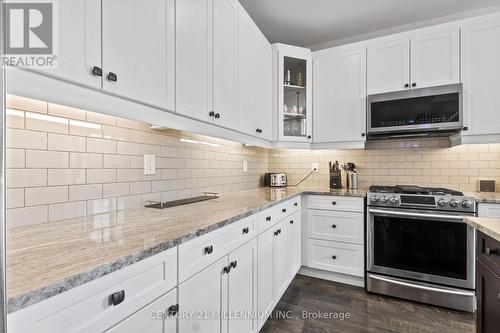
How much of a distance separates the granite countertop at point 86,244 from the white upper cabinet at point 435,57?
2305mm

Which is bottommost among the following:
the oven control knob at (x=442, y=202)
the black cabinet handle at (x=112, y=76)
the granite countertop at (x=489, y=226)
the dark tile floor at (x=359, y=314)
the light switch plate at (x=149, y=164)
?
the dark tile floor at (x=359, y=314)

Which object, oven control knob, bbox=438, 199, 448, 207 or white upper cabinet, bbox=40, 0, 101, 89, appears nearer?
white upper cabinet, bbox=40, 0, 101, 89

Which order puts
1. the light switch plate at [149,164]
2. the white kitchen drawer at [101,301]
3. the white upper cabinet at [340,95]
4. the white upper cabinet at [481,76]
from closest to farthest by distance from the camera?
1. the white kitchen drawer at [101,301]
2. the light switch plate at [149,164]
3. the white upper cabinet at [481,76]
4. the white upper cabinet at [340,95]

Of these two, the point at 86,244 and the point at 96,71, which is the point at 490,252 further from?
the point at 96,71

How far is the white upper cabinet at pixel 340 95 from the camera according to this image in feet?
8.88

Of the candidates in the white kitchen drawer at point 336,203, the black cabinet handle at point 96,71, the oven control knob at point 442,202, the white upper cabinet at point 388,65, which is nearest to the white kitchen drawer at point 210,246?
the black cabinet handle at point 96,71

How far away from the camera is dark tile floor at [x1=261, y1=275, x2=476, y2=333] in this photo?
183cm

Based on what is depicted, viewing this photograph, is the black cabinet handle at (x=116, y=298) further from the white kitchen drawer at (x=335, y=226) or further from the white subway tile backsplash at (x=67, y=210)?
the white kitchen drawer at (x=335, y=226)

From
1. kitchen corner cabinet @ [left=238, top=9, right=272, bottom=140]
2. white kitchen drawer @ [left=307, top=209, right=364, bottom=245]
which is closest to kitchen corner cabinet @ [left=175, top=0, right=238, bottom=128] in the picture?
kitchen corner cabinet @ [left=238, top=9, right=272, bottom=140]

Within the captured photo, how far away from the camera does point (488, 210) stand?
6.61ft

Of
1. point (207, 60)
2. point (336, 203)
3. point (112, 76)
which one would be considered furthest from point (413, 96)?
point (112, 76)

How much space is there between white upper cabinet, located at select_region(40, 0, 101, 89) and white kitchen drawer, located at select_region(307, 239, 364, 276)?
2.40m

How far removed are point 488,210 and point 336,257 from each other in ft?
4.24

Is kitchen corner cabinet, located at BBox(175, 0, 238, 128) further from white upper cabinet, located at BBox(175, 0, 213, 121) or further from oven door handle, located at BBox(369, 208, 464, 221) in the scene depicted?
oven door handle, located at BBox(369, 208, 464, 221)
